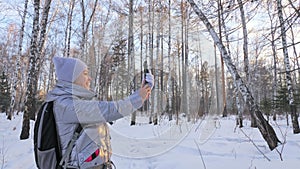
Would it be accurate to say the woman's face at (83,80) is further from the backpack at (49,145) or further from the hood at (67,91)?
the backpack at (49,145)

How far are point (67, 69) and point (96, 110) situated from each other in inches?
14.6

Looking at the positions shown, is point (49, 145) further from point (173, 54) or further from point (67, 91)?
point (173, 54)

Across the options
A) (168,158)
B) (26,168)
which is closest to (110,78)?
(168,158)

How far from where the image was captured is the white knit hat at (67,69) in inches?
60.3

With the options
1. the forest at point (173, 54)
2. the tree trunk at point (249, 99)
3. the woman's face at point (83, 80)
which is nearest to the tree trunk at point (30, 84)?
the forest at point (173, 54)

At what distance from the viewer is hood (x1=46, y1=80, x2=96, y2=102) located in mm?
1497

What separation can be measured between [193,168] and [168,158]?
0.76 m

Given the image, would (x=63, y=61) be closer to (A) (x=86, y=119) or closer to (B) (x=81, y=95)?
(B) (x=81, y=95)

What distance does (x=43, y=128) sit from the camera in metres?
1.44

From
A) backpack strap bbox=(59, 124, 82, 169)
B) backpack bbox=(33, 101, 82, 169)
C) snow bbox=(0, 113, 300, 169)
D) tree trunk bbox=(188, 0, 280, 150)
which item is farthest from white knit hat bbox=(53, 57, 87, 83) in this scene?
tree trunk bbox=(188, 0, 280, 150)

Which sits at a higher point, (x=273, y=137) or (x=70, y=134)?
(x=70, y=134)

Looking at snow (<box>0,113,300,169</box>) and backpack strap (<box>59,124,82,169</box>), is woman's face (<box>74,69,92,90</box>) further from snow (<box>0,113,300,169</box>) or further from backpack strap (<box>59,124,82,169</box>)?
snow (<box>0,113,300,169</box>)

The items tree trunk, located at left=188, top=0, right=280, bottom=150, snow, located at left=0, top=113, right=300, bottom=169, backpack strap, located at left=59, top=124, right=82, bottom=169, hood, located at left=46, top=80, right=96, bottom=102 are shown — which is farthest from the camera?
tree trunk, located at left=188, top=0, right=280, bottom=150

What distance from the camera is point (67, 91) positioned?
4.92ft
